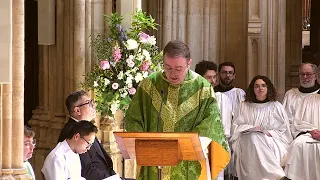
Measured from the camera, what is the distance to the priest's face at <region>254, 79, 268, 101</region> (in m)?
12.7

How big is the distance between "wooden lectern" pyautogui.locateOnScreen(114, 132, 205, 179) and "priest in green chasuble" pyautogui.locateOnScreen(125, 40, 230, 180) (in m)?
0.59

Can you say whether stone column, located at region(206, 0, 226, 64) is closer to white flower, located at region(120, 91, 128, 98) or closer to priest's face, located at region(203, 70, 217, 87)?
priest's face, located at region(203, 70, 217, 87)

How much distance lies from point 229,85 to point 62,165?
5.31 m

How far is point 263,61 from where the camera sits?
15023 mm

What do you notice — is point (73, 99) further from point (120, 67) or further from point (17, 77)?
point (120, 67)

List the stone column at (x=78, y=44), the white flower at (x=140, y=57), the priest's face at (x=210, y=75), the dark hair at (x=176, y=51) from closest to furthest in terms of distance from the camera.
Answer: the dark hair at (x=176, y=51) < the white flower at (x=140, y=57) < the stone column at (x=78, y=44) < the priest's face at (x=210, y=75)

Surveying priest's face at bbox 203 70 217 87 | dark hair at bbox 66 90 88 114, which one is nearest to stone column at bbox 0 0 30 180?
dark hair at bbox 66 90 88 114

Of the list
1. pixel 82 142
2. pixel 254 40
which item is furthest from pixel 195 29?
pixel 82 142

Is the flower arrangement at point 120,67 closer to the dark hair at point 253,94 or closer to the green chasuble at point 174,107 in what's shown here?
the dark hair at point 253,94

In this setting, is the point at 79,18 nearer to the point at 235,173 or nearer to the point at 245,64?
the point at 235,173

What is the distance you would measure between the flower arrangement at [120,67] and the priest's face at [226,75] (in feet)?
7.78

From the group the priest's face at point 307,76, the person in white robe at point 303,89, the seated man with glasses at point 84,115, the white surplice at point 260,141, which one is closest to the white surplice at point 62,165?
the seated man with glasses at point 84,115

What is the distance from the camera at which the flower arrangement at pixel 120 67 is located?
10672mm

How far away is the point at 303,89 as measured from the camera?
529 inches
